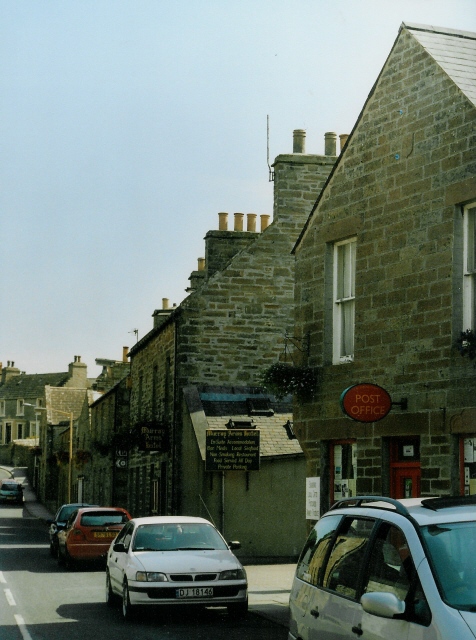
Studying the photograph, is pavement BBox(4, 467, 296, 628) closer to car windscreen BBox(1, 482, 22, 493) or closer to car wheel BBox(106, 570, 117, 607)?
car wheel BBox(106, 570, 117, 607)

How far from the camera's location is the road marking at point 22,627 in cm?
1253

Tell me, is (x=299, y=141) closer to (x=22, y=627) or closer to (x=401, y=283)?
(x=401, y=283)

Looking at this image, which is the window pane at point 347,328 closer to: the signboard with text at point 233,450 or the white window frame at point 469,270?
the white window frame at point 469,270

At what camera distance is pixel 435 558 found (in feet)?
20.9

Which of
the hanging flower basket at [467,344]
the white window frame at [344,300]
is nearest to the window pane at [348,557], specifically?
the hanging flower basket at [467,344]

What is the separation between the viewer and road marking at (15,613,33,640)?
41.1 ft

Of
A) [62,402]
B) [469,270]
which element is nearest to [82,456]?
[62,402]

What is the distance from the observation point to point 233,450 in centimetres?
2645

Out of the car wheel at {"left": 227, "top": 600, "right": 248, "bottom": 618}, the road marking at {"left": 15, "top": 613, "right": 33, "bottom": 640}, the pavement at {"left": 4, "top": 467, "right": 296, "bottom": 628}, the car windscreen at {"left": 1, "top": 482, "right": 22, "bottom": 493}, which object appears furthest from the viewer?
the car windscreen at {"left": 1, "top": 482, "right": 22, "bottom": 493}

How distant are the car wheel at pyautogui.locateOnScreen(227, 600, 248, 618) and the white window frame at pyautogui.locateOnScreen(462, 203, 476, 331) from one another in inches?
193

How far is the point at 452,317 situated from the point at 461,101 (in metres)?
3.14

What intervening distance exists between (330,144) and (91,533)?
12449 millimetres

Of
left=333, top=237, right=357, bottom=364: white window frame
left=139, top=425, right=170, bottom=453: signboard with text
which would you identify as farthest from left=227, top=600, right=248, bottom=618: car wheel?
left=139, top=425, right=170, bottom=453: signboard with text

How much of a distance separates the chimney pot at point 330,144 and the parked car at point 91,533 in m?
11.4
